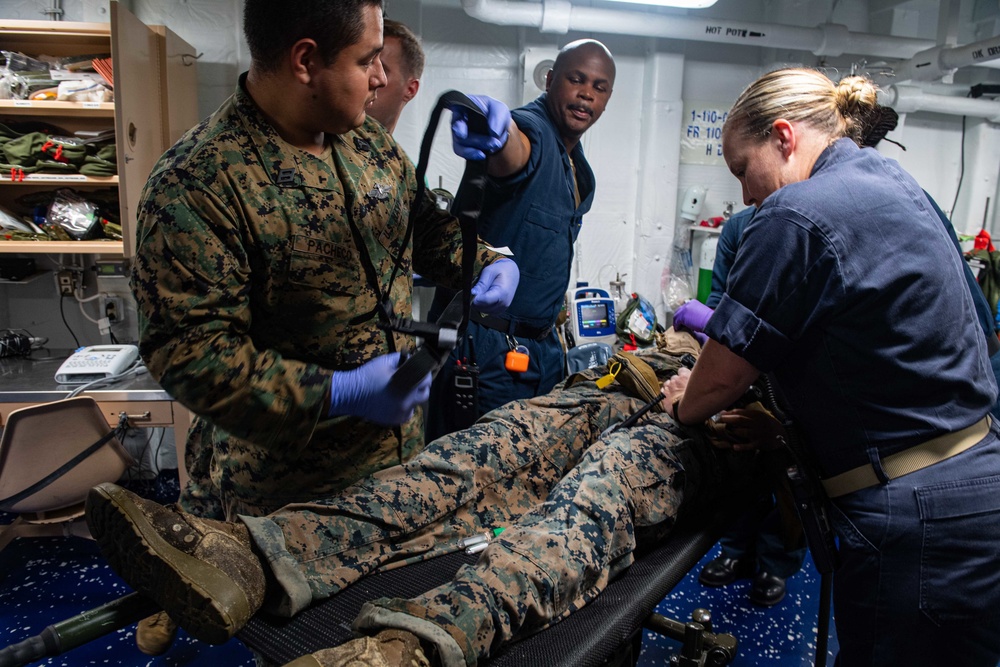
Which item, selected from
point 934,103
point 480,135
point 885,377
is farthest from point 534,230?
point 934,103

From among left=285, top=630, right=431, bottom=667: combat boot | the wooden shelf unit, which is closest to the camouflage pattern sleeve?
left=285, top=630, right=431, bottom=667: combat boot

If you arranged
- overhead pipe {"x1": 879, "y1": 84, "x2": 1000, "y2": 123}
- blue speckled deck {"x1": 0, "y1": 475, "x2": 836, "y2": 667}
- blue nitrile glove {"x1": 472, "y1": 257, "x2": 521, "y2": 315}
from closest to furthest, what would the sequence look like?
blue nitrile glove {"x1": 472, "y1": 257, "x2": 521, "y2": 315} → blue speckled deck {"x1": 0, "y1": 475, "x2": 836, "y2": 667} → overhead pipe {"x1": 879, "y1": 84, "x2": 1000, "y2": 123}

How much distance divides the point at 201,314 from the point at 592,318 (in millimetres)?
2780

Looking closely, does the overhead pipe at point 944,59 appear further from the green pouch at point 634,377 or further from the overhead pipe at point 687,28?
the green pouch at point 634,377

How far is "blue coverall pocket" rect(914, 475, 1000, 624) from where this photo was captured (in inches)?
46.1

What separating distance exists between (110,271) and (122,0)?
1.39 metres

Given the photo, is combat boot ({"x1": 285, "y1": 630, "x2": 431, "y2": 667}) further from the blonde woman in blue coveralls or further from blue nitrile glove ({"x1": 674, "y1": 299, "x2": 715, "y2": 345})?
blue nitrile glove ({"x1": 674, "y1": 299, "x2": 715, "y2": 345})

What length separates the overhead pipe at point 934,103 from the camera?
13.9ft

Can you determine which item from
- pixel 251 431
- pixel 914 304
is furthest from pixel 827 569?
pixel 251 431

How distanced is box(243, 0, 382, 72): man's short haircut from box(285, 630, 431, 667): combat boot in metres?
1.02

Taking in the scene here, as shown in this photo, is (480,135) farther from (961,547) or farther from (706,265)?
(706,265)

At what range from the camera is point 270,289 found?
1.25 metres

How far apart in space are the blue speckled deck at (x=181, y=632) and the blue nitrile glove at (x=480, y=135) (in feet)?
5.79

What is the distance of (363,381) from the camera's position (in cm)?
125
